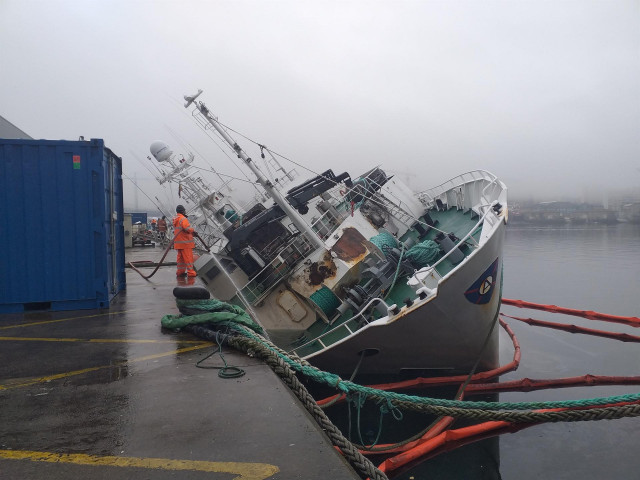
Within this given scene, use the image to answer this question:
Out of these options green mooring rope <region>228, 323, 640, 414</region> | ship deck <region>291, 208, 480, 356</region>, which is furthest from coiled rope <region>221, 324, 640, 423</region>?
ship deck <region>291, 208, 480, 356</region>

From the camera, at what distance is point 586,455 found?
729cm

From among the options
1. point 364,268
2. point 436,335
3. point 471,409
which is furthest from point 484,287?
point 471,409

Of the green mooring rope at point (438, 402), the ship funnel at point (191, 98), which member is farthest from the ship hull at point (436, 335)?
the ship funnel at point (191, 98)

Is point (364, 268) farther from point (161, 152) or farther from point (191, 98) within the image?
point (161, 152)

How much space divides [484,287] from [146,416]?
19.8 feet

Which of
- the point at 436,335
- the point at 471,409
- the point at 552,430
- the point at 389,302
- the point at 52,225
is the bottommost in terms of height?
the point at 552,430

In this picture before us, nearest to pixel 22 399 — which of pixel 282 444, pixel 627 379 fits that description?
pixel 282 444

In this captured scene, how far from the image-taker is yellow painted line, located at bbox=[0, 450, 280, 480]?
2490 mm

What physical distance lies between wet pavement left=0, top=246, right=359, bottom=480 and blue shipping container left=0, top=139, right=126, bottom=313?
1.58 meters

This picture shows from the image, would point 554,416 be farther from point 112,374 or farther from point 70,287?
point 70,287

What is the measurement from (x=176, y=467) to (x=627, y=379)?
8.60 m

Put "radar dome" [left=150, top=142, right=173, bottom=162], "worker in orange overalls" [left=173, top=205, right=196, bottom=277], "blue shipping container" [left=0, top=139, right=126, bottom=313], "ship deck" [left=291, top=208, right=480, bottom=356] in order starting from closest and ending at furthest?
1. "blue shipping container" [left=0, top=139, right=126, bottom=313]
2. "ship deck" [left=291, top=208, right=480, bottom=356]
3. "worker in orange overalls" [left=173, top=205, right=196, bottom=277]
4. "radar dome" [left=150, top=142, right=173, bottom=162]

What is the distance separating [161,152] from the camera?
1555 cm

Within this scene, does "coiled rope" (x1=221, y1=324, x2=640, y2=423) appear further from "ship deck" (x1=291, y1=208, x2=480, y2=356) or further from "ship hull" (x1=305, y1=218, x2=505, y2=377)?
"ship deck" (x1=291, y1=208, x2=480, y2=356)
